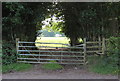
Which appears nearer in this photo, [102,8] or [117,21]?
[102,8]

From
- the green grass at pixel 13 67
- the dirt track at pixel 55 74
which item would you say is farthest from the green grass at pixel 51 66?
the green grass at pixel 13 67

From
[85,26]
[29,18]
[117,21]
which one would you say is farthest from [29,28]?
[117,21]

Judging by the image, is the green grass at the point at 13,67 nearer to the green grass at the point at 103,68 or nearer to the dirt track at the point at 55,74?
the dirt track at the point at 55,74

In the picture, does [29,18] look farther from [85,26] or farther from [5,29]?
[85,26]

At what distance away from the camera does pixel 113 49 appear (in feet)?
17.6

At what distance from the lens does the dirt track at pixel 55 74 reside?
15.2 ft

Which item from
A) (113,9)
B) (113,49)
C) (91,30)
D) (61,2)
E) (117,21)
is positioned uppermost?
(61,2)

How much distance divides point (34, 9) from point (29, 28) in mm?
1465

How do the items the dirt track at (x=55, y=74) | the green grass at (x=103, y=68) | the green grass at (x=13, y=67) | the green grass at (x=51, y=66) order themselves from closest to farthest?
the dirt track at (x=55, y=74), the green grass at (x=103, y=68), the green grass at (x=13, y=67), the green grass at (x=51, y=66)

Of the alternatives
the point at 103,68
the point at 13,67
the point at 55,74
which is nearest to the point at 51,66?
the point at 55,74

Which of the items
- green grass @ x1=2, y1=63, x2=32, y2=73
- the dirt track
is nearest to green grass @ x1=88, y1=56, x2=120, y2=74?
the dirt track

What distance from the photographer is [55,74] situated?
5051mm

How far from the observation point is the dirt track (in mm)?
4637

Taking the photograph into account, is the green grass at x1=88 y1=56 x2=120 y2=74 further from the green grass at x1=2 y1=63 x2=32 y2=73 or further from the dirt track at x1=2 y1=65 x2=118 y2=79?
the green grass at x1=2 y1=63 x2=32 y2=73
